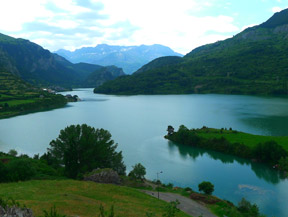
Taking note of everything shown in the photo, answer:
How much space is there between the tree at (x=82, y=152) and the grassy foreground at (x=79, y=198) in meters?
10.7

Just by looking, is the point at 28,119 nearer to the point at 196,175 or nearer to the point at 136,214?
the point at 196,175

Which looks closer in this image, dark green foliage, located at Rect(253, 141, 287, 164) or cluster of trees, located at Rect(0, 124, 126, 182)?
cluster of trees, located at Rect(0, 124, 126, 182)

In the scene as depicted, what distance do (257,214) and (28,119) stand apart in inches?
5476

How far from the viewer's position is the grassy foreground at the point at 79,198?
105 feet

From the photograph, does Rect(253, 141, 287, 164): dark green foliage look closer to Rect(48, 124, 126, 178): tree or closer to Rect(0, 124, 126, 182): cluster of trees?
Rect(0, 124, 126, 182): cluster of trees

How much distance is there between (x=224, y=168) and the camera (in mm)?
71312

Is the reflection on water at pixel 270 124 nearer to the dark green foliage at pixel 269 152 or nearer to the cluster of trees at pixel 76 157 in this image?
the dark green foliage at pixel 269 152

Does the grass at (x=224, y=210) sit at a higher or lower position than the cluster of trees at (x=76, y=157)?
lower

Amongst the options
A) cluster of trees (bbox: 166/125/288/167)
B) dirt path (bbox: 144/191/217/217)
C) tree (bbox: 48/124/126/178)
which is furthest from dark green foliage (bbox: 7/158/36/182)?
cluster of trees (bbox: 166/125/288/167)

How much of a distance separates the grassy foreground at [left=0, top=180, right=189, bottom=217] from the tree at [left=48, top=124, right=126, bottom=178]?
10677 millimetres

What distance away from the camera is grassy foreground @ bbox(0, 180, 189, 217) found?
32125 millimetres

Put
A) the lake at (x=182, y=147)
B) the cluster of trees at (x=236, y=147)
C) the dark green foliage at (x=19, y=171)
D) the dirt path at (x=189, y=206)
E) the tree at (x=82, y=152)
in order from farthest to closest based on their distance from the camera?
the cluster of trees at (x=236, y=147) → the lake at (x=182, y=147) → the tree at (x=82, y=152) → the dark green foliage at (x=19, y=171) → the dirt path at (x=189, y=206)

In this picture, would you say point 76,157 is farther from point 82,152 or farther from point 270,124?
point 270,124

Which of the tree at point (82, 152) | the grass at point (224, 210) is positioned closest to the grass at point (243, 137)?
the grass at point (224, 210)
